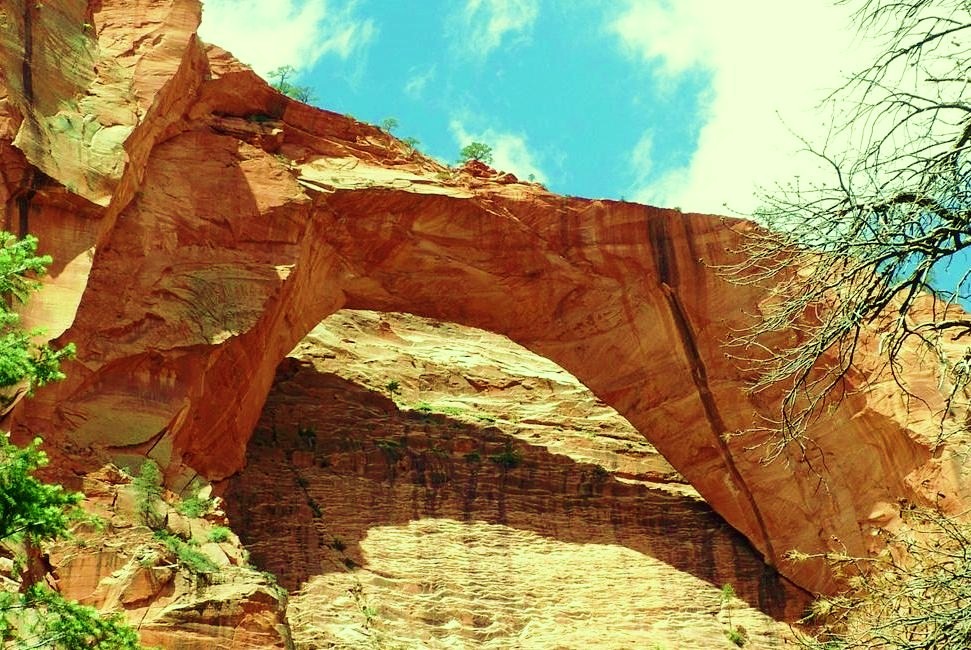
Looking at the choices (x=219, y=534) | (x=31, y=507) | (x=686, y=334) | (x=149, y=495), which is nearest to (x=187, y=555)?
(x=149, y=495)

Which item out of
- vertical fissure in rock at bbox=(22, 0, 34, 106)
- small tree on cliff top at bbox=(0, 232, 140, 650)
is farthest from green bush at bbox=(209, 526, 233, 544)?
small tree on cliff top at bbox=(0, 232, 140, 650)

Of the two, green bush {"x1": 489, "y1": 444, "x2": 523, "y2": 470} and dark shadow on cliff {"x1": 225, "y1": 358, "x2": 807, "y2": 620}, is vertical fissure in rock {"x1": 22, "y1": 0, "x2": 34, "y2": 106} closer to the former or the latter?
dark shadow on cliff {"x1": 225, "y1": 358, "x2": 807, "y2": 620}

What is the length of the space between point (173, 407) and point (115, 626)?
10.4m

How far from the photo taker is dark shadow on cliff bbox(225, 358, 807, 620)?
2502 cm

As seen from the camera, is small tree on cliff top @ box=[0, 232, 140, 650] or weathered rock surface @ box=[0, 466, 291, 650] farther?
weathered rock surface @ box=[0, 466, 291, 650]

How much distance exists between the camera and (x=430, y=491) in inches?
1048

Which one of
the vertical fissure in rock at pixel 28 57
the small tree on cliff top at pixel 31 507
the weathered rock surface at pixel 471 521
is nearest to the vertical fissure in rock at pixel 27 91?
the vertical fissure in rock at pixel 28 57

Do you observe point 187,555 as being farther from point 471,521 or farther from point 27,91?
point 471,521

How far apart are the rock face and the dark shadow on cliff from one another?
3.06 ft

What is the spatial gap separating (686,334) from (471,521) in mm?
5123

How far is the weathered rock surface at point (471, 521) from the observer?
23.5 meters

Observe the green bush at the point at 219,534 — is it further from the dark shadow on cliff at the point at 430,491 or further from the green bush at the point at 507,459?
the green bush at the point at 507,459

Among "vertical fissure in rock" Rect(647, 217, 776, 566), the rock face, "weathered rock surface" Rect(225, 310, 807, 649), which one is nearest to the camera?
the rock face

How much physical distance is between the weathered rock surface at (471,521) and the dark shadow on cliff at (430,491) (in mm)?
36
